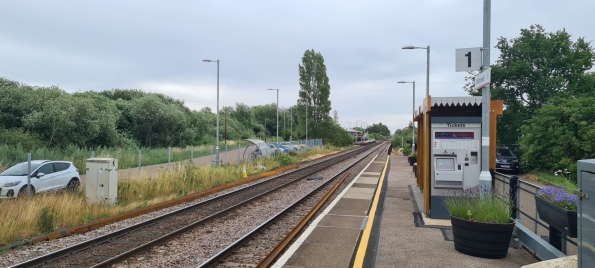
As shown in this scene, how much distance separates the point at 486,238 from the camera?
20.1 feet

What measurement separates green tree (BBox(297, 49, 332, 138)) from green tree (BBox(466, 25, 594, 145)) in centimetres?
3194

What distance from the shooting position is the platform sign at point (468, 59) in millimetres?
7941

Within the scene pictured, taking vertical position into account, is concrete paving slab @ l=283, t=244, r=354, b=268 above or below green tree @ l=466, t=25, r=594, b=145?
below

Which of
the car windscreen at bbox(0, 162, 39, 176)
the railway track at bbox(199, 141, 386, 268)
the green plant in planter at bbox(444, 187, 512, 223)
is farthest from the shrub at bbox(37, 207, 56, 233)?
the green plant in planter at bbox(444, 187, 512, 223)

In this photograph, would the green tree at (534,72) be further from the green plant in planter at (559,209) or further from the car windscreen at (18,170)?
the car windscreen at (18,170)

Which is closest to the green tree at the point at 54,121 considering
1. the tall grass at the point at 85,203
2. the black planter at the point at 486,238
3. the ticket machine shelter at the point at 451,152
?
the tall grass at the point at 85,203

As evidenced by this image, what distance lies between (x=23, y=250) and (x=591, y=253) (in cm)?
851

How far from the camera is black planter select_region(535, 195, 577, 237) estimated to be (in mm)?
4750

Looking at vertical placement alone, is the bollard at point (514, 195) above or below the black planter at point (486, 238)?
above

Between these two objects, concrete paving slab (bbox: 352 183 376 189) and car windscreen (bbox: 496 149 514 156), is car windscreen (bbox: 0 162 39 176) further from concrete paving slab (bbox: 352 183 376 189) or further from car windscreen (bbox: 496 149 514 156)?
car windscreen (bbox: 496 149 514 156)

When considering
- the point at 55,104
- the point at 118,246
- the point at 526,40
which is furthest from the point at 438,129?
the point at 55,104

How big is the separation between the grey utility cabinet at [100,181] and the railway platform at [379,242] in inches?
243

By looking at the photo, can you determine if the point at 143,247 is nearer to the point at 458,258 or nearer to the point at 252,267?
the point at 252,267

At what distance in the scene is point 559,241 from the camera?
18.0ft
